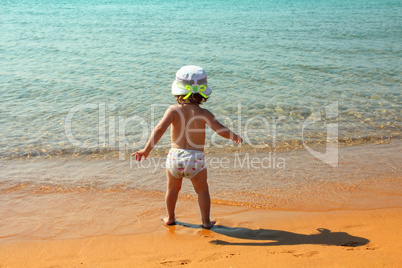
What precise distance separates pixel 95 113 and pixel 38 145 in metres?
1.67

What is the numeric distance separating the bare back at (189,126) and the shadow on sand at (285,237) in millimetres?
783

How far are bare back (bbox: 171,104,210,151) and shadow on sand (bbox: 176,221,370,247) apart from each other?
0.78 m

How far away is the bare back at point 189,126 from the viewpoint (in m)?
3.31

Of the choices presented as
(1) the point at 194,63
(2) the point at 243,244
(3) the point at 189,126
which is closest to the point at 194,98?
(3) the point at 189,126

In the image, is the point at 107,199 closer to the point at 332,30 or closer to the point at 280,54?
the point at 280,54

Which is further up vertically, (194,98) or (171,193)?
(194,98)

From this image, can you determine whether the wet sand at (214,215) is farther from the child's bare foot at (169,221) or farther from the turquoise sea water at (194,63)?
the turquoise sea water at (194,63)

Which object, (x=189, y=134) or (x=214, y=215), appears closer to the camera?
(x=189, y=134)

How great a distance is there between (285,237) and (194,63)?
8.56 meters

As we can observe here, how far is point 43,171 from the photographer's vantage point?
4.97 m

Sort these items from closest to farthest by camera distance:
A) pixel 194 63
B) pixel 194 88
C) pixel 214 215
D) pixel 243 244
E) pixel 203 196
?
pixel 243 244, pixel 194 88, pixel 203 196, pixel 214 215, pixel 194 63

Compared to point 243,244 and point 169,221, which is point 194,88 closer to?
point 169,221

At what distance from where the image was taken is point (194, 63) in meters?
11.2

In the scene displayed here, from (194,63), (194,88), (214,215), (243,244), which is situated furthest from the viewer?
(194,63)
